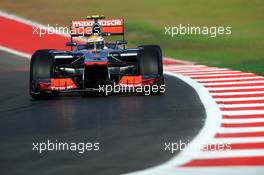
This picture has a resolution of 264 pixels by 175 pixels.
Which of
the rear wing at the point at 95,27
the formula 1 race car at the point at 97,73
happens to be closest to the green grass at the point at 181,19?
the rear wing at the point at 95,27

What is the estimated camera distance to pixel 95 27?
18328 mm

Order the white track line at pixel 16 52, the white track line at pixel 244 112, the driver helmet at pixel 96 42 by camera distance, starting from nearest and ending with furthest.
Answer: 1. the white track line at pixel 244 112
2. the driver helmet at pixel 96 42
3. the white track line at pixel 16 52

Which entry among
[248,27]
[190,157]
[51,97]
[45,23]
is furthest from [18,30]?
[190,157]

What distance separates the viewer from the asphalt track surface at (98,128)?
29.4ft

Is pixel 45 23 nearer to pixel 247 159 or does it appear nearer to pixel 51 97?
pixel 51 97

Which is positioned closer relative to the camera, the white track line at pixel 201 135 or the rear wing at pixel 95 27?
the white track line at pixel 201 135

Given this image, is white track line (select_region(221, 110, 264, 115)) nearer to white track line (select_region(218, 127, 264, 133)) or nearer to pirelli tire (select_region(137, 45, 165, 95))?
white track line (select_region(218, 127, 264, 133))

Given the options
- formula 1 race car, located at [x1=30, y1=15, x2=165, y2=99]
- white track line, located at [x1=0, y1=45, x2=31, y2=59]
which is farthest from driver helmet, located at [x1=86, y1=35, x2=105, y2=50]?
white track line, located at [x1=0, y1=45, x2=31, y2=59]

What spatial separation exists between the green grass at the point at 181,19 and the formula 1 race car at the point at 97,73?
965 centimetres

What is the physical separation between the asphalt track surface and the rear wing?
6.25 ft

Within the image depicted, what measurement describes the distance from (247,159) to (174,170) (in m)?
0.95

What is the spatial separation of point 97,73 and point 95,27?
274 cm

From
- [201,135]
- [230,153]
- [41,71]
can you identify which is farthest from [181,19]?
[230,153]

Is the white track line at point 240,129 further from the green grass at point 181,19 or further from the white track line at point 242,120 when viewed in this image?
the green grass at point 181,19
